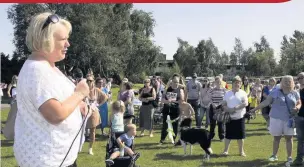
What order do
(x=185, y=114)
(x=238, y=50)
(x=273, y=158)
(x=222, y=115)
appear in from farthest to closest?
(x=238, y=50) < (x=185, y=114) < (x=222, y=115) < (x=273, y=158)

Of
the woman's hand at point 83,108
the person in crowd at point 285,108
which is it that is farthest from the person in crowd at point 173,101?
the woman's hand at point 83,108

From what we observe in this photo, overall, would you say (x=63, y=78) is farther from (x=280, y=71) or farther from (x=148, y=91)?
(x=280, y=71)

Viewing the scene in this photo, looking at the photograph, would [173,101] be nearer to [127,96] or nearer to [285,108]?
[127,96]

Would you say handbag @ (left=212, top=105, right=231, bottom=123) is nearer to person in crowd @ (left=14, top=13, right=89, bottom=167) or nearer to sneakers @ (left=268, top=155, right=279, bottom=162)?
sneakers @ (left=268, top=155, right=279, bottom=162)

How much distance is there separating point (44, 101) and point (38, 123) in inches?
6.0

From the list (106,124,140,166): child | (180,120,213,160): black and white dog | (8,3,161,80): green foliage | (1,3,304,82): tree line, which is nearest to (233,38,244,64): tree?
(1,3,304,82): tree line

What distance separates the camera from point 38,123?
6.84 ft

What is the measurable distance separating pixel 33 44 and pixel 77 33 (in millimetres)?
36599

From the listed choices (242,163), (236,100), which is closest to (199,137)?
(242,163)

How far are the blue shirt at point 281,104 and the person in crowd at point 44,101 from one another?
6192 mm

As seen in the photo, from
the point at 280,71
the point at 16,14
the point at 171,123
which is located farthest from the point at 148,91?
the point at 280,71

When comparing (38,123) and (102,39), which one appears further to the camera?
(102,39)

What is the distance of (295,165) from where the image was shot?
25.0 feet

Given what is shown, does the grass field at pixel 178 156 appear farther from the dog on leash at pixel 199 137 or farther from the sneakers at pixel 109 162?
the sneakers at pixel 109 162
